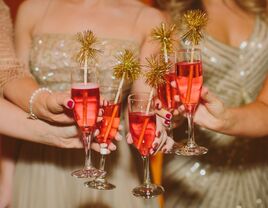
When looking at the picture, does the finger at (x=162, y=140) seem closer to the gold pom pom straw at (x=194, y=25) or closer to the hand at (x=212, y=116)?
the hand at (x=212, y=116)

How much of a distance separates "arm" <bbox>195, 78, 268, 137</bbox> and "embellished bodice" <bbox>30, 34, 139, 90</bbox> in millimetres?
439

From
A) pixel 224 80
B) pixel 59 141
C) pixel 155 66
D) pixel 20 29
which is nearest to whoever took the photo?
pixel 155 66

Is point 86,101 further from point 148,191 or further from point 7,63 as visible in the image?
point 7,63

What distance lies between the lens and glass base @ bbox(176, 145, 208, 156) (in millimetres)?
1967

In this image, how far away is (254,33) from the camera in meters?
2.63

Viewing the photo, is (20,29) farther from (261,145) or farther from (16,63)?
(261,145)

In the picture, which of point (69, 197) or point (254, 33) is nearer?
point (69, 197)

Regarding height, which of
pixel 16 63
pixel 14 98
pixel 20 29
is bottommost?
pixel 14 98

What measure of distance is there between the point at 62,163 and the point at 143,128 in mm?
715

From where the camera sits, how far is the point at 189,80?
1.87m

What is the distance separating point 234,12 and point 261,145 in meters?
0.64

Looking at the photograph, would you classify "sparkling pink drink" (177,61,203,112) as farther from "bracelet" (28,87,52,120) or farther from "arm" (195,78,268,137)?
"bracelet" (28,87,52,120)

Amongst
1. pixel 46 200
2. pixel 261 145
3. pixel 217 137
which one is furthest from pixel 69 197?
pixel 261 145

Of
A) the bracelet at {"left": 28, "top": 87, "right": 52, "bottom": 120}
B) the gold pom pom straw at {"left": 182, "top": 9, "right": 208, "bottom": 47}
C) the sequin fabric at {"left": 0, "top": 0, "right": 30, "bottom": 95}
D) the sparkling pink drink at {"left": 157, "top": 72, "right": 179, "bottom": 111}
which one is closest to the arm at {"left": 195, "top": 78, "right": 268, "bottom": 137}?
the sparkling pink drink at {"left": 157, "top": 72, "right": 179, "bottom": 111}
